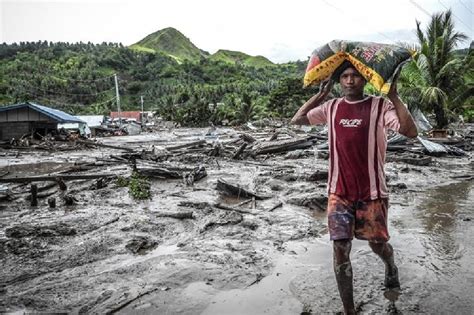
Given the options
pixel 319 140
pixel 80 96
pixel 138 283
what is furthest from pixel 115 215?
pixel 80 96

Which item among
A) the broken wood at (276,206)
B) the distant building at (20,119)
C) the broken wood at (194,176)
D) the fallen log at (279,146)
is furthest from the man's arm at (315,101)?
the distant building at (20,119)

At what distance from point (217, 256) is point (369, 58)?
267 cm

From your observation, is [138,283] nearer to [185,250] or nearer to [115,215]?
[185,250]

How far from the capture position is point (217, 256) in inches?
164

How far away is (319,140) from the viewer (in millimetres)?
17172

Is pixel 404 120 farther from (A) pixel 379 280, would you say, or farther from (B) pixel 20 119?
(B) pixel 20 119

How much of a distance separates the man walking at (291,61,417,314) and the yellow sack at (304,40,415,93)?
0.28ft

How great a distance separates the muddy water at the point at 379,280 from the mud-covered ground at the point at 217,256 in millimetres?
11

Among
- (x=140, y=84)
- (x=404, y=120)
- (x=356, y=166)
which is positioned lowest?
(x=356, y=166)

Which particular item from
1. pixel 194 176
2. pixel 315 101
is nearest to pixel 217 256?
pixel 315 101

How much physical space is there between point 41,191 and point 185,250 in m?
5.71

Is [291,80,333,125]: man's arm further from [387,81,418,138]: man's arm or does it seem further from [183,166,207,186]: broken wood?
[183,166,207,186]: broken wood

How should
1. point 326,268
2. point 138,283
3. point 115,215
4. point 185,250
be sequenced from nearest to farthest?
point 138,283 → point 326,268 → point 185,250 → point 115,215

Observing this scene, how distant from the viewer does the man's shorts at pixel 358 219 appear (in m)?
2.60
